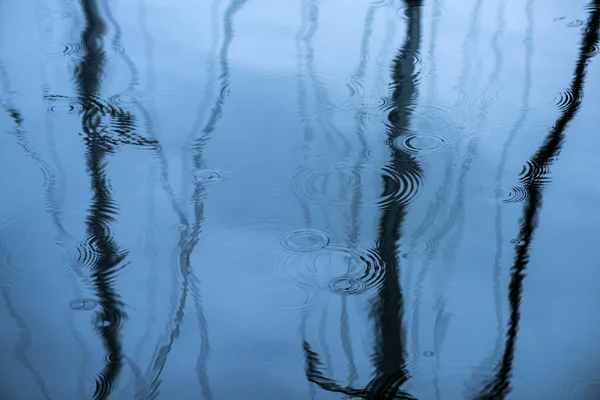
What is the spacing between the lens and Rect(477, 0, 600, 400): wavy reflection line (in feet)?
4.07

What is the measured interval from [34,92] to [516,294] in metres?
1.32

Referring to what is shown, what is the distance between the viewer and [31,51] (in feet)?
7.30

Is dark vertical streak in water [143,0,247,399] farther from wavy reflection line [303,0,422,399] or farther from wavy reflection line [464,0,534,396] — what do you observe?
wavy reflection line [464,0,534,396]

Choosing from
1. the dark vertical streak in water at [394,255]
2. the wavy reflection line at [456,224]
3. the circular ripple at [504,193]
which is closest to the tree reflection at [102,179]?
the dark vertical streak in water at [394,255]

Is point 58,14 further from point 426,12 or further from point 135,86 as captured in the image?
point 426,12

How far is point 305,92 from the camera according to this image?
2.02 m

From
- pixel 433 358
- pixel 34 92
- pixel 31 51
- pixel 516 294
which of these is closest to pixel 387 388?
pixel 433 358

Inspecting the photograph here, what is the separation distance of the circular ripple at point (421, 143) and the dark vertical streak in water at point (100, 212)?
67cm

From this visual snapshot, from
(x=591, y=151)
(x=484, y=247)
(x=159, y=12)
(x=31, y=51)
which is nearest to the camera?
(x=484, y=247)

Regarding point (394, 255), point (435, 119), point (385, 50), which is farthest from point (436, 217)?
point (385, 50)

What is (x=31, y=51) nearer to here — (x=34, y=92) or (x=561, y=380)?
(x=34, y=92)

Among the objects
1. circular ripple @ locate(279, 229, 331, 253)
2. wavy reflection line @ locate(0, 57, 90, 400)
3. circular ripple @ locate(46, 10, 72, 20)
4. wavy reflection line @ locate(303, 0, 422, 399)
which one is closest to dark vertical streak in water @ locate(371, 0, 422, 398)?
wavy reflection line @ locate(303, 0, 422, 399)

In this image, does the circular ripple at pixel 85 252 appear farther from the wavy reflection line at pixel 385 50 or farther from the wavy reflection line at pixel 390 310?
the wavy reflection line at pixel 385 50

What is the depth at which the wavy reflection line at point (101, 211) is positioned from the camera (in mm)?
1275
